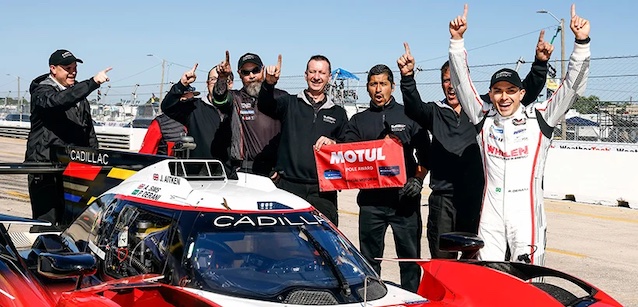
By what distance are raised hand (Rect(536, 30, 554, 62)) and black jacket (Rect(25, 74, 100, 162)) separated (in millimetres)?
3984

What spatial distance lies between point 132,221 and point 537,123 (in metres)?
2.80

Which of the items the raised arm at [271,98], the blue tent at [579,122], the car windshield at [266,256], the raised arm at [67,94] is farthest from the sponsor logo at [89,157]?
the blue tent at [579,122]

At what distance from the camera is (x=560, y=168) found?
16.3 metres

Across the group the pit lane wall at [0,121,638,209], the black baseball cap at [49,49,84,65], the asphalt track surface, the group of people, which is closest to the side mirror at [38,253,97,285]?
the group of people

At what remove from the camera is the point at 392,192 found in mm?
7043

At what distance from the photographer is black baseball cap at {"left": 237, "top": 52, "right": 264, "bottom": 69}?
7.77 metres

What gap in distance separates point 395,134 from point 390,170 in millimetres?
335

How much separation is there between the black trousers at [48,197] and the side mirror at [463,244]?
12.9ft

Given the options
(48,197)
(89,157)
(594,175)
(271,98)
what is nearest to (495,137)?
(271,98)

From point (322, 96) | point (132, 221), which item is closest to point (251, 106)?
point (322, 96)

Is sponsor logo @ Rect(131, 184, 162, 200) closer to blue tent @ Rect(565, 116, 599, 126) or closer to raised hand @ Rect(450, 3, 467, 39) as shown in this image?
raised hand @ Rect(450, 3, 467, 39)

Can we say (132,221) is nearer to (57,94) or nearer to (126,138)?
(57,94)

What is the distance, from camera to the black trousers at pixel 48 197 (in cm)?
764

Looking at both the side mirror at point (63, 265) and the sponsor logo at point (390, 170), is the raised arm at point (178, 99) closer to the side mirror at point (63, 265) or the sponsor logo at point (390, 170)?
the sponsor logo at point (390, 170)
